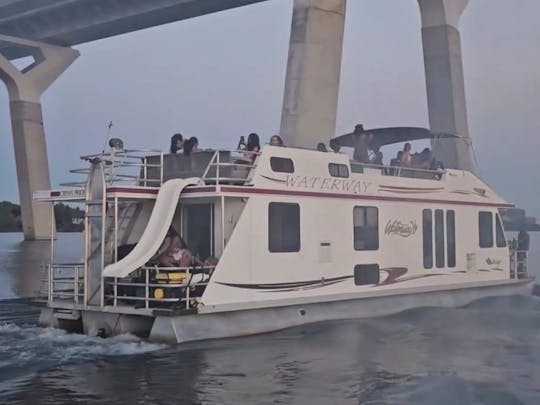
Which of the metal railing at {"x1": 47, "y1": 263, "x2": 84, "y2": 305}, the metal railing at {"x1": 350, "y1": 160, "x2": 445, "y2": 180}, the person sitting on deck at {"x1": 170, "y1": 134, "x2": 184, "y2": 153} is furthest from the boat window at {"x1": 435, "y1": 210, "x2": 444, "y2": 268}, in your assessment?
the metal railing at {"x1": 47, "y1": 263, "x2": 84, "y2": 305}

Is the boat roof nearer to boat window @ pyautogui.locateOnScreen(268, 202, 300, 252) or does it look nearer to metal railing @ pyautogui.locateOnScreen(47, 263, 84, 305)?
boat window @ pyautogui.locateOnScreen(268, 202, 300, 252)

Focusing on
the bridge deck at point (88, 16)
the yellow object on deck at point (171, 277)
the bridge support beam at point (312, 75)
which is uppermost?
the bridge deck at point (88, 16)

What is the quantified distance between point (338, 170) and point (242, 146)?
1.87m

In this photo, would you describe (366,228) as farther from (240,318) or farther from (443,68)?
(443,68)

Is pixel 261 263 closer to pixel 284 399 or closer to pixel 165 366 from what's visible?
pixel 165 366

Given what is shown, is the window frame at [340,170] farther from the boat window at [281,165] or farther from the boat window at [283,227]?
the boat window at [283,227]

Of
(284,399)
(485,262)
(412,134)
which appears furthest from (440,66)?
(284,399)

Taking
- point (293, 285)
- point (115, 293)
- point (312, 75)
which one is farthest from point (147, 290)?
point (312, 75)

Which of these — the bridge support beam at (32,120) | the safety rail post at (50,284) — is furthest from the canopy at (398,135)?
the bridge support beam at (32,120)

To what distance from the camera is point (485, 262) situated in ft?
60.1

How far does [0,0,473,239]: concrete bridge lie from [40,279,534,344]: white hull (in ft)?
19.4

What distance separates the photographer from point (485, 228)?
18.4 meters

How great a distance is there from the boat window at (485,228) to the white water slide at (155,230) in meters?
7.76

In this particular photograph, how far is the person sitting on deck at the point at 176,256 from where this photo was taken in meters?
12.8
